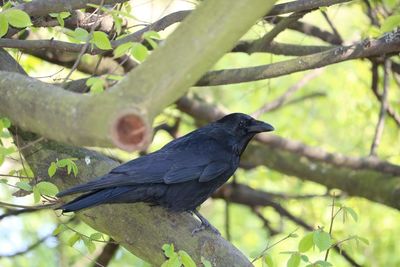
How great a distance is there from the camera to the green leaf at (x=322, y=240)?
408 cm

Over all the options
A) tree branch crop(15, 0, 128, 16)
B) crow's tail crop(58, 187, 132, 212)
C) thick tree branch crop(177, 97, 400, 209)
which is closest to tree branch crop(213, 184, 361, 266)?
thick tree branch crop(177, 97, 400, 209)

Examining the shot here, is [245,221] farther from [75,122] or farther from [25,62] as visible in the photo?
[75,122]

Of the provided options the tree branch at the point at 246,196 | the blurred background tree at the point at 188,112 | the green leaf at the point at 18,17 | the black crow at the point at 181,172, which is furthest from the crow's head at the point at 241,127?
the green leaf at the point at 18,17

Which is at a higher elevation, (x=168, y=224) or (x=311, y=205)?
(x=168, y=224)

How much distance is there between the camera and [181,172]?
5742 millimetres

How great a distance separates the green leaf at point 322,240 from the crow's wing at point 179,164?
4.21 ft

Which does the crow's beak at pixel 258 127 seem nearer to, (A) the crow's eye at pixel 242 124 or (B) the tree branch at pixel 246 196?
(A) the crow's eye at pixel 242 124

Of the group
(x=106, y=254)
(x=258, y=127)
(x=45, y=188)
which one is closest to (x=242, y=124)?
(x=258, y=127)

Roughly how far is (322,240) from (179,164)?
72.3 inches

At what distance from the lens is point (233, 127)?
6.50 metres

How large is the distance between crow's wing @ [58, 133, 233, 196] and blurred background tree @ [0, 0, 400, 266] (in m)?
0.21

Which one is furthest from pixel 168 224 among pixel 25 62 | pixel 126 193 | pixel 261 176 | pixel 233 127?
pixel 261 176

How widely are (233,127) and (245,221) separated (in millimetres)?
4674

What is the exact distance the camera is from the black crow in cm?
477
